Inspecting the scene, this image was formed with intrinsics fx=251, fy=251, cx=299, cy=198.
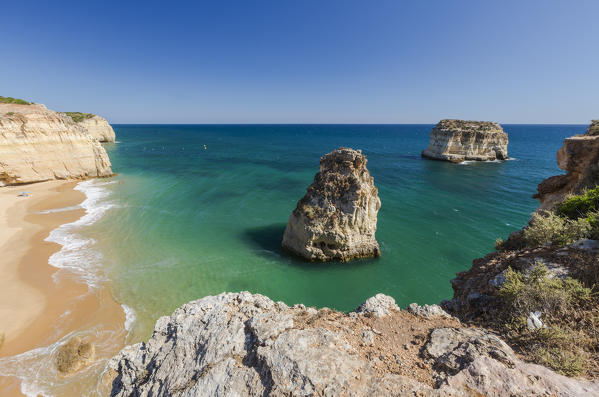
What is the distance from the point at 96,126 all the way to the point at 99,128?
3.84 feet

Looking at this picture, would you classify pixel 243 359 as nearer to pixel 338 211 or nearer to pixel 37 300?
pixel 338 211

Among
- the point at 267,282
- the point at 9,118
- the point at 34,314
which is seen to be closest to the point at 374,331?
the point at 267,282

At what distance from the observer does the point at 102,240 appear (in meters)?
18.9

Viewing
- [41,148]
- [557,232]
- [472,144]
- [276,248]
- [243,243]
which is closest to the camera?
[557,232]

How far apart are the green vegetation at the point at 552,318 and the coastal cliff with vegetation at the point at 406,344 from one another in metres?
0.02

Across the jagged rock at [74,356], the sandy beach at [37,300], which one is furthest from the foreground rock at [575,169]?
the sandy beach at [37,300]

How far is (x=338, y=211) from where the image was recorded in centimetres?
1541

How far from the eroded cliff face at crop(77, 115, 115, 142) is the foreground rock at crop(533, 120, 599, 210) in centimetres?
10093

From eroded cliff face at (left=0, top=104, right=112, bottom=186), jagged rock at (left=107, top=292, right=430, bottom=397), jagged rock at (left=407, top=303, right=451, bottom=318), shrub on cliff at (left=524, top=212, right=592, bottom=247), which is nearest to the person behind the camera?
jagged rock at (left=107, top=292, right=430, bottom=397)

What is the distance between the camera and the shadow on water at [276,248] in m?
15.9

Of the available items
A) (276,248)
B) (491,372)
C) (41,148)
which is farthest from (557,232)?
(41,148)

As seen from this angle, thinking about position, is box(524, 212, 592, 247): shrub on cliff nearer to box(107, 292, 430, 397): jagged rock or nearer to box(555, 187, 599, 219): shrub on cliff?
box(555, 187, 599, 219): shrub on cliff

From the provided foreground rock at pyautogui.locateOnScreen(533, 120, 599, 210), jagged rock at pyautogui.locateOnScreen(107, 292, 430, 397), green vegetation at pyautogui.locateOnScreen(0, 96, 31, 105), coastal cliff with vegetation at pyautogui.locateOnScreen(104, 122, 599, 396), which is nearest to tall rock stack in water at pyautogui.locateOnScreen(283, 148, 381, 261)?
foreground rock at pyautogui.locateOnScreen(533, 120, 599, 210)

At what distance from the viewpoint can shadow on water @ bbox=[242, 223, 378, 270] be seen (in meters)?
15.9
